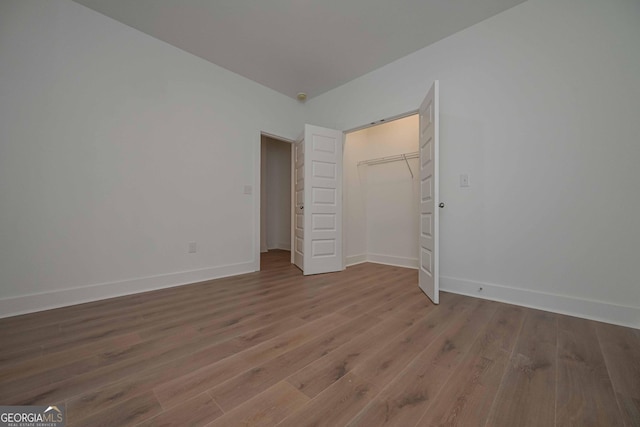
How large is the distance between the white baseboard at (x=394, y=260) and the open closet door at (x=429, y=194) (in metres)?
1.05

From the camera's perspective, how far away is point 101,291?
2279 millimetres

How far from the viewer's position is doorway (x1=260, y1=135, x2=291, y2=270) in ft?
18.9

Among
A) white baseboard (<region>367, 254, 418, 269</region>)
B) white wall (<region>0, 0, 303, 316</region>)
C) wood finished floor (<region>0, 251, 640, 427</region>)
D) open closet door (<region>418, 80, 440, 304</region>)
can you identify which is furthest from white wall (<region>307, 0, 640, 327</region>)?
white wall (<region>0, 0, 303, 316</region>)

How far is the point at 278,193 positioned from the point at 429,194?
4.06 metres

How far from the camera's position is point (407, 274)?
3.27 m

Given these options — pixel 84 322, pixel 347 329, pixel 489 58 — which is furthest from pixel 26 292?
pixel 489 58

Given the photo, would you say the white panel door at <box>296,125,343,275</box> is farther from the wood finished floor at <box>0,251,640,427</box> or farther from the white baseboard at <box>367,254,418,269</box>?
the wood finished floor at <box>0,251,640,427</box>

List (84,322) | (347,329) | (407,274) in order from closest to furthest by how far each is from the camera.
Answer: (347,329)
(84,322)
(407,274)

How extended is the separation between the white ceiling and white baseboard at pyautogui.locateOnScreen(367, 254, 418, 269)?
282 centimetres

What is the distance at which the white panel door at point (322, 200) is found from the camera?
332 centimetres

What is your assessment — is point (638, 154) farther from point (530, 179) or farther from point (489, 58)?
point (489, 58)

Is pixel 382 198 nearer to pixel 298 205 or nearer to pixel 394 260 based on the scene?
pixel 394 260

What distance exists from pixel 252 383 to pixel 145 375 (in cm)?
56

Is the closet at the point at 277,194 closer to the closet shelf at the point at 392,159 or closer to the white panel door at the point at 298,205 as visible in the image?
the white panel door at the point at 298,205
